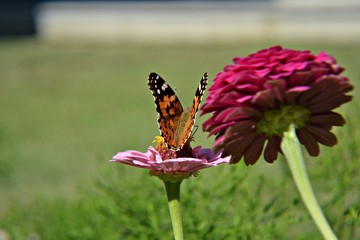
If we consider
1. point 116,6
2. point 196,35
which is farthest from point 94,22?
point 196,35

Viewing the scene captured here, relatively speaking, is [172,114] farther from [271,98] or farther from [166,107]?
[271,98]

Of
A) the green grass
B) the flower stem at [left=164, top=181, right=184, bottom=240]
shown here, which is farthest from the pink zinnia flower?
the green grass

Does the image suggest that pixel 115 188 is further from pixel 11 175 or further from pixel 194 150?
pixel 11 175

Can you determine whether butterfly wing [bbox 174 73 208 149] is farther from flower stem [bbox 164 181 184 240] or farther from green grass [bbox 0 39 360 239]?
green grass [bbox 0 39 360 239]

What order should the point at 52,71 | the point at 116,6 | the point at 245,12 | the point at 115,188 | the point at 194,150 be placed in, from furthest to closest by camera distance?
1. the point at 116,6
2. the point at 245,12
3. the point at 52,71
4. the point at 115,188
5. the point at 194,150

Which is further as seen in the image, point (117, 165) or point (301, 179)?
point (117, 165)

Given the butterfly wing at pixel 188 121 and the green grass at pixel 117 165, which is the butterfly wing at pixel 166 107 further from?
the green grass at pixel 117 165

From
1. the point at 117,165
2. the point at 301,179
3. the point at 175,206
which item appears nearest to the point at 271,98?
the point at 301,179
